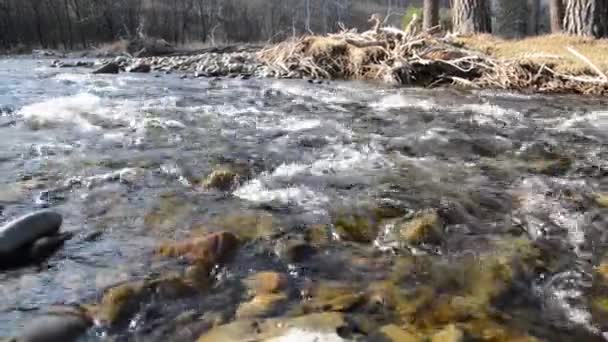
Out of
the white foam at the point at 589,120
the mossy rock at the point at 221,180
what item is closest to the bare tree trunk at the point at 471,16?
the white foam at the point at 589,120

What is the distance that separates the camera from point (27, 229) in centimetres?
346

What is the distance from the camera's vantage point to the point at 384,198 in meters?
4.30

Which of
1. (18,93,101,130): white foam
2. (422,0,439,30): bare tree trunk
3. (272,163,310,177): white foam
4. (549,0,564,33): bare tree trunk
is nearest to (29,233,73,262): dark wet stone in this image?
(272,163,310,177): white foam

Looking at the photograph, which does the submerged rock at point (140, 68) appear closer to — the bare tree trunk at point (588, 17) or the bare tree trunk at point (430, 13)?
the bare tree trunk at point (430, 13)

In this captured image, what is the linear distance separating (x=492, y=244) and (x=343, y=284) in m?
1.07

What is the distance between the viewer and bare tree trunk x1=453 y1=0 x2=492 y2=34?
13844mm

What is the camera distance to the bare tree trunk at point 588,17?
11.3m

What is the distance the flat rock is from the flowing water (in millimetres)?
176

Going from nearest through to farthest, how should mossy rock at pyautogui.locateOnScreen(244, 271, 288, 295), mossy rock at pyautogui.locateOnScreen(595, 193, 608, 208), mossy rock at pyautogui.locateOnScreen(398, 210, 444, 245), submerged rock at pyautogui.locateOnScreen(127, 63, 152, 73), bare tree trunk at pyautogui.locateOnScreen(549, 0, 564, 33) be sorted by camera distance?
mossy rock at pyautogui.locateOnScreen(244, 271, 288, 295) → mossy rock at pyautogui.locateOnScreen(398, 210, 444, 245) → mossy rock at pyautogui.locateOnScreen(595, 193, 608, 208) → bare tree trunk at pyautogui.locateOnScreen(549, 0, 564, 33) → submerged rock at pyautogui.locateOnScreen(127, 63, 152, 73)

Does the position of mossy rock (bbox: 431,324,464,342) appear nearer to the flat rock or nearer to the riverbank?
the flat rock

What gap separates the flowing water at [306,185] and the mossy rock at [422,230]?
0.21 ft

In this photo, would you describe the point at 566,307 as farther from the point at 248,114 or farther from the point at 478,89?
the point at 478,89

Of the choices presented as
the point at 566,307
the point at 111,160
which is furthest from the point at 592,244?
the point at 111,160

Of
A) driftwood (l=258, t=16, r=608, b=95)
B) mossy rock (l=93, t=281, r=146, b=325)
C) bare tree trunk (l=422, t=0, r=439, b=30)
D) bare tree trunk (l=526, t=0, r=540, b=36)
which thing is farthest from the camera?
bare tree trunk (l=526, t=0, r=540, b=36)
